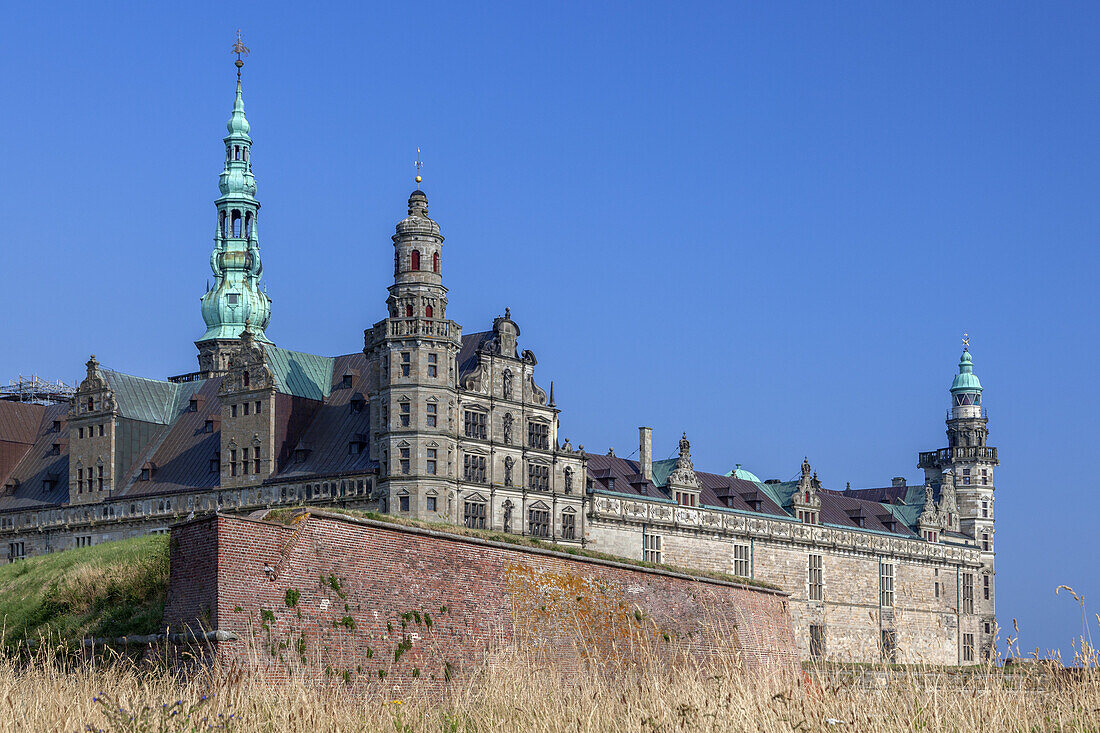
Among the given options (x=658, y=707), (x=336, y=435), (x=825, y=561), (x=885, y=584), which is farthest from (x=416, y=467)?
(x=658, y=707)

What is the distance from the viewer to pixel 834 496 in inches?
3634

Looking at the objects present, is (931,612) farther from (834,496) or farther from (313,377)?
(313,377)

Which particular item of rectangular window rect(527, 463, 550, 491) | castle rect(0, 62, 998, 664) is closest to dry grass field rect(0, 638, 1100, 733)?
castle rect(0, 62, 998, 664)

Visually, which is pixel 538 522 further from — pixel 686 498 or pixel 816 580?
pixel 816 580

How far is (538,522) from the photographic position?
64.4 metres

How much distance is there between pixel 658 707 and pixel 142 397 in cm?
6058

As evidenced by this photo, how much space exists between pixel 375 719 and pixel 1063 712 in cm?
819

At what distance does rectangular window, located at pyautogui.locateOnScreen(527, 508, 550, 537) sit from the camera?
2520 inches

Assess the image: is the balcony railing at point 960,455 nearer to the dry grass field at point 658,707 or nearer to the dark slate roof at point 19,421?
the dark slate roof at point 19,421

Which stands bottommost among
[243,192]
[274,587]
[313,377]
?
[274,587]

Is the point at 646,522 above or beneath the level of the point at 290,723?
above

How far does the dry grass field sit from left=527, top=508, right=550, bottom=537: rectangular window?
44.3 m

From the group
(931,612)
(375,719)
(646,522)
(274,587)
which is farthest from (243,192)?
(375,719)

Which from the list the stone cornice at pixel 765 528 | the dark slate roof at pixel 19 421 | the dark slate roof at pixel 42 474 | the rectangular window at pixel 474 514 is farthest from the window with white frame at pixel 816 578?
the dark slate roof at pixel 19 421
